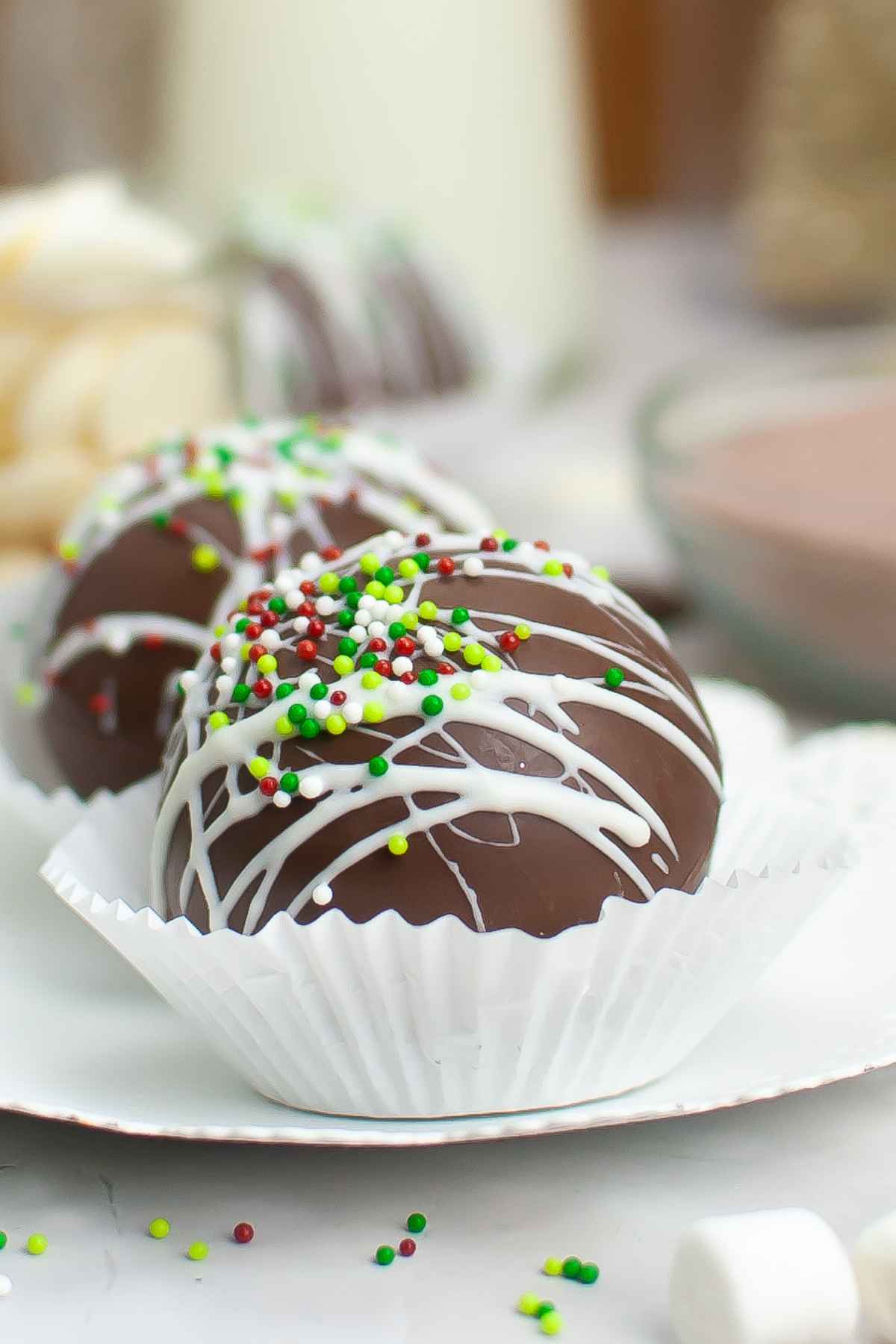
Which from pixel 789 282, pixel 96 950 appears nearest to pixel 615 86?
pixel 789 282

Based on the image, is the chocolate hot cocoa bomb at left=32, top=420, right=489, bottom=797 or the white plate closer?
the white plate

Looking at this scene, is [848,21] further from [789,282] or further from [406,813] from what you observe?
[406,813]

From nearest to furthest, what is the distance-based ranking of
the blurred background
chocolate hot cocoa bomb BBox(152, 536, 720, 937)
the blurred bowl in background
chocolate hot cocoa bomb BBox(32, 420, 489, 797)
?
chocolate hot cocoa bomb BBox(152, 536, 720, 937) < chocolate hot cocoa bomb BBox(32, 420, 489, 797) < the blurred bowl in background < the blurred background

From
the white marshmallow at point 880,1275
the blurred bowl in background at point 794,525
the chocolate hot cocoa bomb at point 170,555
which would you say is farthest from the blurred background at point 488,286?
the white marshmallow at point 880,1275

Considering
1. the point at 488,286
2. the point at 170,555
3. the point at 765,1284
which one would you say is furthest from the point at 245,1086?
the point at 488,286

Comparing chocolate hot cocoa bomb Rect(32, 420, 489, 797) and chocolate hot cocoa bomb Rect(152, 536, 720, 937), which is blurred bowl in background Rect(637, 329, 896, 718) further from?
chocolate hot cocoa bomb Rect(152, 536, 720, 937)

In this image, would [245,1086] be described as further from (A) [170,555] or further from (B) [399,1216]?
(A) [170,555]

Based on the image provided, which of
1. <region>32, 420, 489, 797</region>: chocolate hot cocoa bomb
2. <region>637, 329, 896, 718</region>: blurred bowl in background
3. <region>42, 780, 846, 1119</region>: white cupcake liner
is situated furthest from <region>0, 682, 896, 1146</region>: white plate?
<region>637, 329, 896, 718</region>: blurred bowl in background
